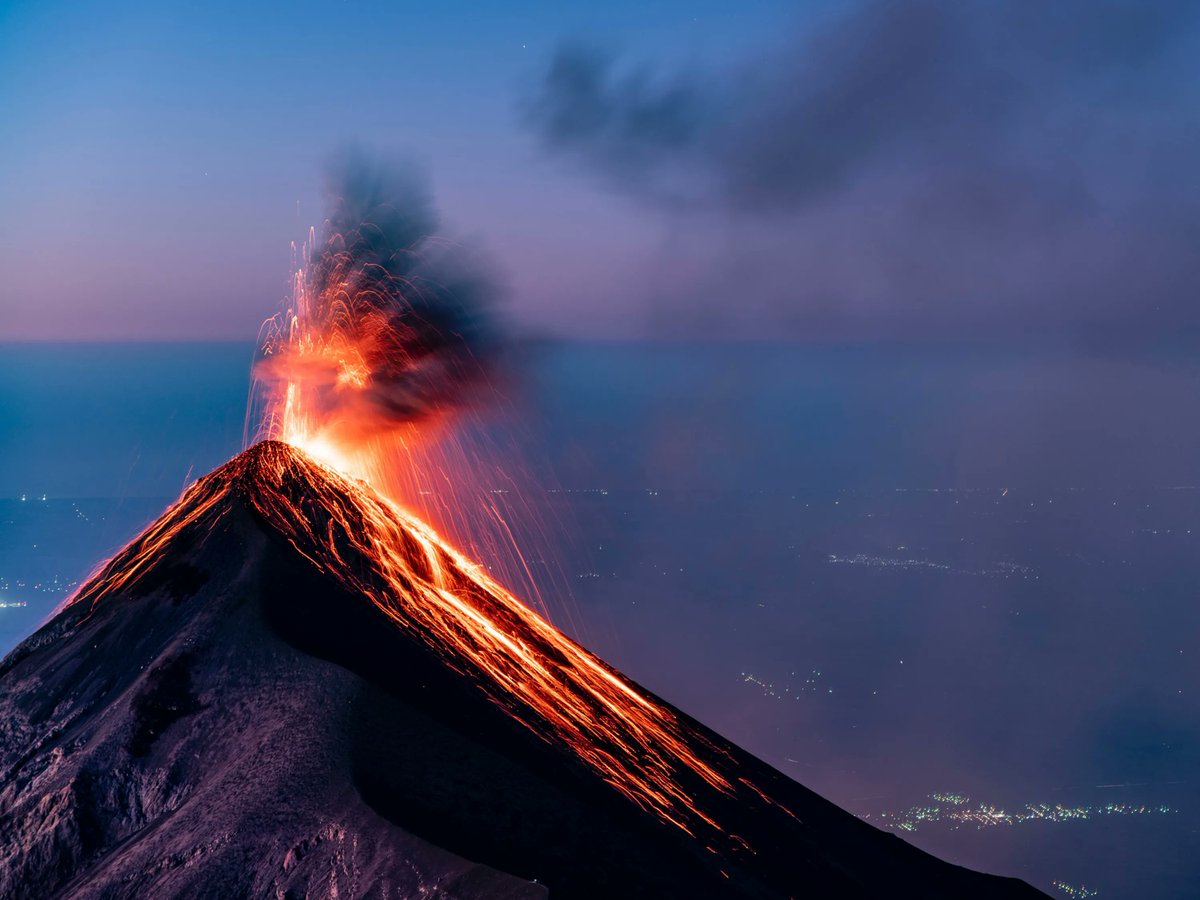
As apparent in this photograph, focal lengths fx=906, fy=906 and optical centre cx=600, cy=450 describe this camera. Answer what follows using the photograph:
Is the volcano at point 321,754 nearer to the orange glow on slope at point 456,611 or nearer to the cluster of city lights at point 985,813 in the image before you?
the orange glow on slope at point 456,611

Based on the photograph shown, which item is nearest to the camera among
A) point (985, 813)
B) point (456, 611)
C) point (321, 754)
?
point (321, 754)

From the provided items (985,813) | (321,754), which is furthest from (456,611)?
(985,813)

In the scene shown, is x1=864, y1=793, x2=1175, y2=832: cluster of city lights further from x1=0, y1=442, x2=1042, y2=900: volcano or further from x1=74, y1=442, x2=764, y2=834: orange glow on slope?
x1=0, y1=442, x2=1042, y2=900: volcano

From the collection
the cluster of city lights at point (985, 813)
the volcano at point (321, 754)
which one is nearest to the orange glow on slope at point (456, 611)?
the volcano at point (321, 754)

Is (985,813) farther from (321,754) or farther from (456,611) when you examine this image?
(321,754)

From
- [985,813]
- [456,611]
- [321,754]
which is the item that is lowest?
[985,813]

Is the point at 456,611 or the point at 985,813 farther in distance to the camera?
the point at 985,813
